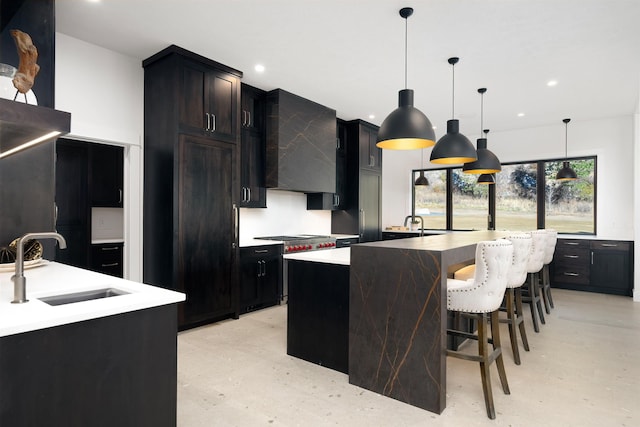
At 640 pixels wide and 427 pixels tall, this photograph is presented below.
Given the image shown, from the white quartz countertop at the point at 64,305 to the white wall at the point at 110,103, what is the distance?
1739 millimetres

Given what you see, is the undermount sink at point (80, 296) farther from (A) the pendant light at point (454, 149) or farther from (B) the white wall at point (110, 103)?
(A) the pendant light at point (454, 149)

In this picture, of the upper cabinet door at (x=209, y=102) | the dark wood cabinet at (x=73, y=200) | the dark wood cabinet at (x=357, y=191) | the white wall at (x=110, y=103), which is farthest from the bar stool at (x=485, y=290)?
the dark wood cabinet at (x=73, y=200)

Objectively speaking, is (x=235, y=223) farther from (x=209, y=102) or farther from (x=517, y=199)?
(x=517, y=199)

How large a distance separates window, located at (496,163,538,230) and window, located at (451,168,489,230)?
0.81 ft

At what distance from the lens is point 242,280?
14.1 ft

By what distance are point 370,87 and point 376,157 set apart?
7.08ft

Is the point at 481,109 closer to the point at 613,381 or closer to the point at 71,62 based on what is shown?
the point at 613,381

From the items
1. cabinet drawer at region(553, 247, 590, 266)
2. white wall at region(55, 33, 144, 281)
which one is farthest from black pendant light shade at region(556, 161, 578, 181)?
white wall at region(55, 33, 144, 281)

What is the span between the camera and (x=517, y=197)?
6777mm

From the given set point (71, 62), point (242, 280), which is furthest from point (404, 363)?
point (71, 62)

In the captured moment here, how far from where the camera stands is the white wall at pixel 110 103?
3373 mm

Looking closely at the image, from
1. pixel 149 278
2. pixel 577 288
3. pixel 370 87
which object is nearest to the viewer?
pixel 149 278

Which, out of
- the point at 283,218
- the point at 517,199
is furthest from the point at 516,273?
the point at 517,199

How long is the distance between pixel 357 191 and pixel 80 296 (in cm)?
481
